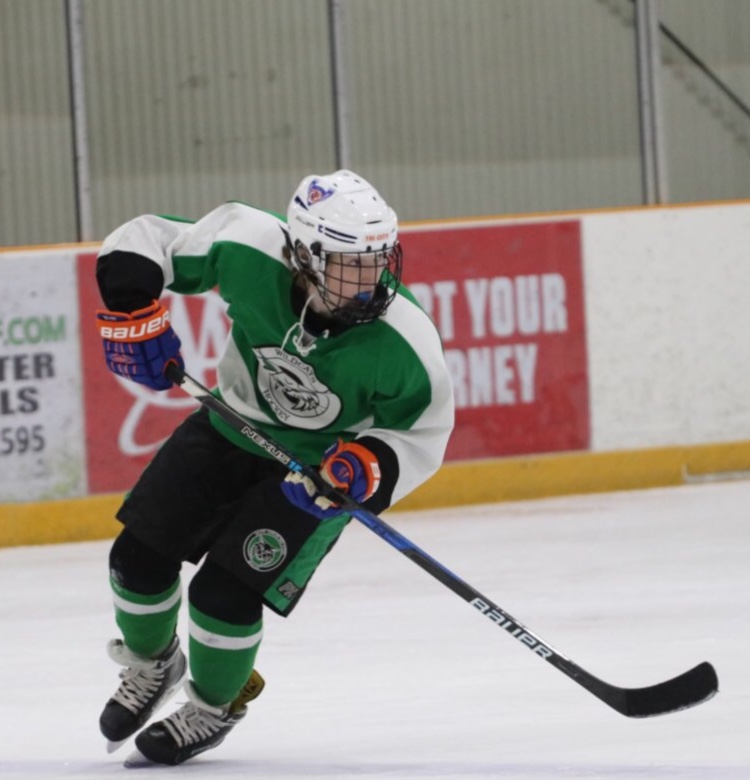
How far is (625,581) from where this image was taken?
532 centimetres

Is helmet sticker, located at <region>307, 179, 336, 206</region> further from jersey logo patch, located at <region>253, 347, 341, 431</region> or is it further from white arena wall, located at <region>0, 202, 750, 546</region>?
white arena wall, located at <region>0, 202, 750, 546</region>

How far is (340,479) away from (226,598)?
332 millimetres

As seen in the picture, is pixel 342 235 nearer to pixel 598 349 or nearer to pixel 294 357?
pixel 294 357

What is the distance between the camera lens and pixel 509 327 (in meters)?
6.93

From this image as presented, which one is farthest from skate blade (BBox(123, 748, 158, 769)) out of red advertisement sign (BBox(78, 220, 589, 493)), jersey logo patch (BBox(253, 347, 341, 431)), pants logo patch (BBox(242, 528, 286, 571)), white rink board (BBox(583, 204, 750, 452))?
white rink board (BBox(583, 204, 750, 452))

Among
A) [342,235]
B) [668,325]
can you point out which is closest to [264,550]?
[342,235]

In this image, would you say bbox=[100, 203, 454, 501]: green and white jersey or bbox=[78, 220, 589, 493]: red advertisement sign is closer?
bbox=[100, 203, 454, 501]: green and white jersey

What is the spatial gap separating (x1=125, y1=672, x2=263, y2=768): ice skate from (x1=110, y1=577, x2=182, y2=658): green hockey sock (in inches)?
4.1

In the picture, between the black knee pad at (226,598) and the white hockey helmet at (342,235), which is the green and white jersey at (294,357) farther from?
the black knee pad at (226,598)

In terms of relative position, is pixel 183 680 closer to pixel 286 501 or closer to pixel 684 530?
pixel 286 501

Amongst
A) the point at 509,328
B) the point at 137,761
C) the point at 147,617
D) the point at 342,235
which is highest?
the point at 342,235

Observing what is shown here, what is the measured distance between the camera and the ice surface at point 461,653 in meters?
3.35

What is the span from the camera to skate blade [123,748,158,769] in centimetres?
339

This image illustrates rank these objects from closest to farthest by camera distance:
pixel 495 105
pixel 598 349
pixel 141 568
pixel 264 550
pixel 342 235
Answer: pixel 342 235 < pixel 264 550 < pixel 141 568 < pixel 598 349 < pixel 495 105
